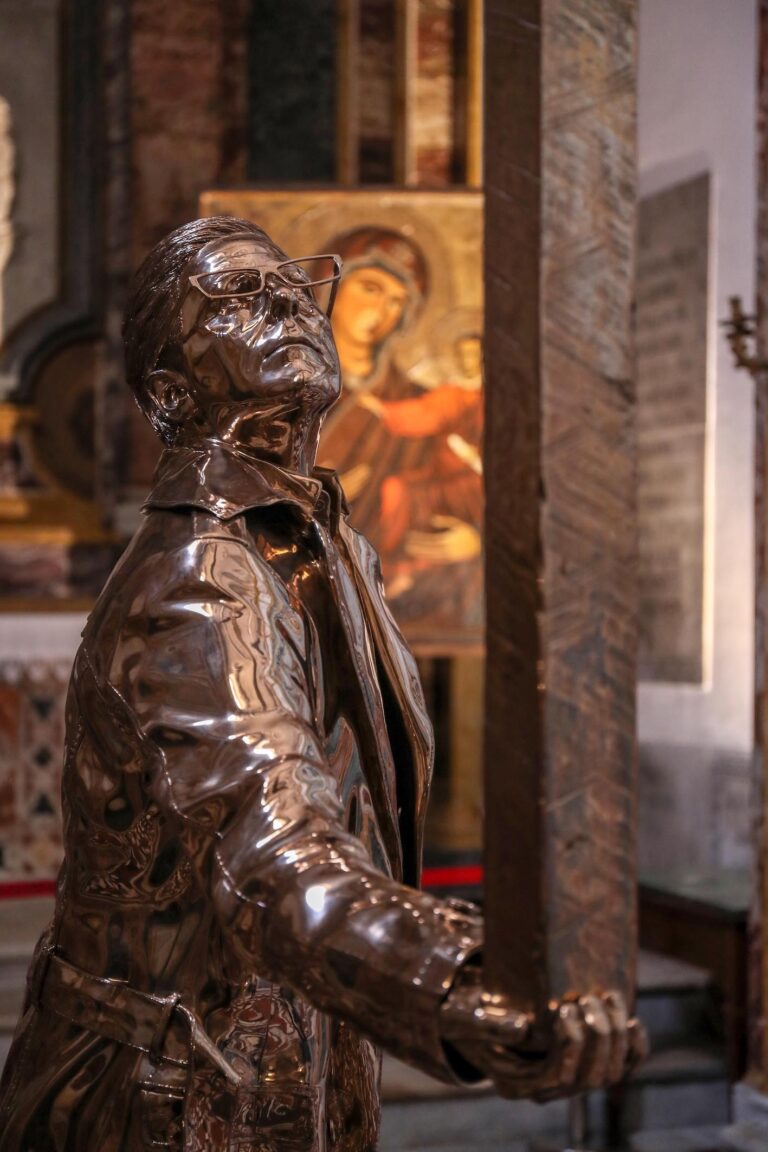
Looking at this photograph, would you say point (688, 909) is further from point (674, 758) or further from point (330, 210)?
point (330, 210)

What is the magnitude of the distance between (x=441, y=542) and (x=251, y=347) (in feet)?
12.6

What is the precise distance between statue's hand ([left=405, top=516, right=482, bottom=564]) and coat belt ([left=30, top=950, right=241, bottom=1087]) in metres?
3.83

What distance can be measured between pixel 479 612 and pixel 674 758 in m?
2.17

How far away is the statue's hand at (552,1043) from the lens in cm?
105

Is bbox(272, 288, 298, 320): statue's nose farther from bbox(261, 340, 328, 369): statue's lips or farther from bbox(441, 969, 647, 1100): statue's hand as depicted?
bbox(441, 969, 647, 1100): statue's hand

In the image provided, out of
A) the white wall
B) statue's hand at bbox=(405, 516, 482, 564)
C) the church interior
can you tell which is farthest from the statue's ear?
the white wall

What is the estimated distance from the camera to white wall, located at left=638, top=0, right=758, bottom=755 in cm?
706

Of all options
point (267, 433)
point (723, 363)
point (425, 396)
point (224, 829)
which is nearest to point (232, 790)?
point (224, 829)

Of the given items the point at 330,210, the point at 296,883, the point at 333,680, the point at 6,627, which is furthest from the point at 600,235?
the point at 6,627

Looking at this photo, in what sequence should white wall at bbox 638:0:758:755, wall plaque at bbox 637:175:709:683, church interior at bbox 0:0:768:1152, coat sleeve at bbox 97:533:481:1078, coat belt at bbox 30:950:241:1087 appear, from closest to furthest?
coat sleeve at bbox 97:533:481:1078, coat belt at bbox 30:950:241:1087, church interior at bbox 0:0:768:1152, white wall at bbox 638:0:758:755, wall plaque at bbox 637:175:709:683

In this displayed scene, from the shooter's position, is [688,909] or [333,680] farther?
[688,909]

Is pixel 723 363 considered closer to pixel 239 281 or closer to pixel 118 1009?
pixel 239 281

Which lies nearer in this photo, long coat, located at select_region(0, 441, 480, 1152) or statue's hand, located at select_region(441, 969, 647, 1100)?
statue's hand, located at select_region(441, 969, 647, 1100)

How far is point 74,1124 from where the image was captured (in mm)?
1602
